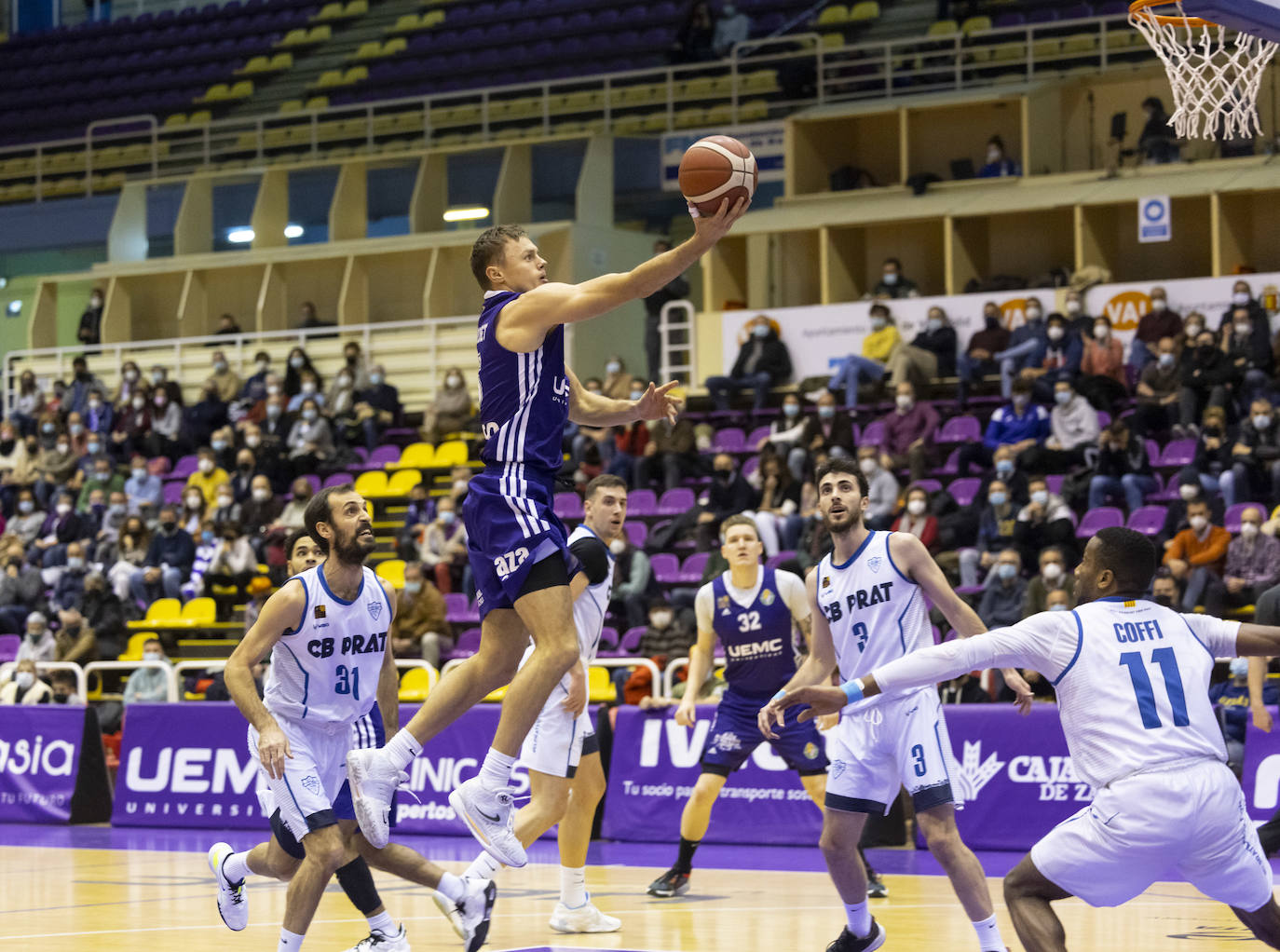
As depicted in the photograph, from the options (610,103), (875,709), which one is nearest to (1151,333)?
(610,103)

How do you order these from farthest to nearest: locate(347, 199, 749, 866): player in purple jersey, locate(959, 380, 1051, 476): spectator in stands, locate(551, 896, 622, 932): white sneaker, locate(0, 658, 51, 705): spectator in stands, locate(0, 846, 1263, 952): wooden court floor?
locate(959, 380, 1051, 476): spectator in stands → locate(0, 658, 51, 705): spectator in stands → locate(551, 896, 622, 932): white sneaker → locate(0, 846, 1263, 952): wooden court floor → locate(347, 199, 749, 866): player in purple jersey

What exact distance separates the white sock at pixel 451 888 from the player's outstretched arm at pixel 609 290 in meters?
2.20

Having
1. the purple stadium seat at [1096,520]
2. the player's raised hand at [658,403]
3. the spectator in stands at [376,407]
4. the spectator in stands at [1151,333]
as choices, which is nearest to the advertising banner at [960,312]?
the spectator in stands at [1151,333]

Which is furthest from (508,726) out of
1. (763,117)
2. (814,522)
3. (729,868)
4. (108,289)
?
(108,289)

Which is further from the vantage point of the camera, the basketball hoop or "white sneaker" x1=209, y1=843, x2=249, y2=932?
the basketball hoop

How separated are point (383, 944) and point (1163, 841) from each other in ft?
11.5

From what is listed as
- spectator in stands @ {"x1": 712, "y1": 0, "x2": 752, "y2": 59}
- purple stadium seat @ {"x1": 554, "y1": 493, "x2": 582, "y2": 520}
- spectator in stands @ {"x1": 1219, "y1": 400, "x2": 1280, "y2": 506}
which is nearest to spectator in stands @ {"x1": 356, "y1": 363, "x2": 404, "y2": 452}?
purple stadium seat @ {"x1": 554, "y1": 493, "x2": 582, "y2": 520}

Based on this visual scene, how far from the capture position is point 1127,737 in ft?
17.9

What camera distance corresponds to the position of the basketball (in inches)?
226

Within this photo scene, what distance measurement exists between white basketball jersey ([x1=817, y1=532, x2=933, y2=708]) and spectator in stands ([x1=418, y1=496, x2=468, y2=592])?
1113 centimetres

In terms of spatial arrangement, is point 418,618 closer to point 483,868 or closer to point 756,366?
point 756,366

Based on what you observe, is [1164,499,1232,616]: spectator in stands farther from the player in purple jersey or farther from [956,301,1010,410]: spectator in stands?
the player in purple jersey

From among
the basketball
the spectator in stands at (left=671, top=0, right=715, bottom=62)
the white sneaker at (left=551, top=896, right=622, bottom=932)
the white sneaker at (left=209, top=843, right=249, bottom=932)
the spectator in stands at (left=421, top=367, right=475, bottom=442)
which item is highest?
the spectator in stands at (left=671, top=0, right=715, bottom=62)

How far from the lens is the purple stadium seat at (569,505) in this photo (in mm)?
20094
